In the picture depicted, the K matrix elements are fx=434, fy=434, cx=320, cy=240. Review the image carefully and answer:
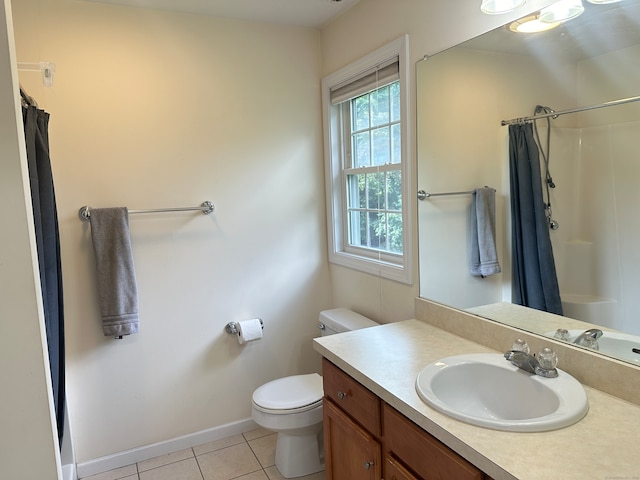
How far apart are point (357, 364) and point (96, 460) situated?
1.72m

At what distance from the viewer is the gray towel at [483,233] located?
1739mm

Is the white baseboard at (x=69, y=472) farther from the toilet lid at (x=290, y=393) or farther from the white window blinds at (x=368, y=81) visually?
the white window blinds at (x=368, y=81)

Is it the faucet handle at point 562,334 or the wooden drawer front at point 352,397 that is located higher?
the faucet handle at point 562,334

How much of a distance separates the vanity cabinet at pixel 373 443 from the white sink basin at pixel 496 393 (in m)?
0.11

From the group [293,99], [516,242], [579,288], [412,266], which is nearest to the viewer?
[579,288]

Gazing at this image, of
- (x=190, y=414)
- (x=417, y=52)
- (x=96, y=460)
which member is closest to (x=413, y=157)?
(x=417, y=52)

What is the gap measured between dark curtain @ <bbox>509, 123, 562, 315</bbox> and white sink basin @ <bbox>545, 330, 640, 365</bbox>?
6.6 inches

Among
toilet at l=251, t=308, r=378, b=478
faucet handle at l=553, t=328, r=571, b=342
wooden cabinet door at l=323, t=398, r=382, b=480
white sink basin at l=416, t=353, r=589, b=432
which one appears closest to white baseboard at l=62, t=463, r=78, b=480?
toilet at l=251, t=308, r=378, b=478

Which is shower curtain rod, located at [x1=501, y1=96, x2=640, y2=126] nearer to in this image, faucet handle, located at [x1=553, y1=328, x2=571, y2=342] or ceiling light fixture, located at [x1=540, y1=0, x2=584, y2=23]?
ceiling light fixture, located at [x1=540, y1=0, x2=584, y2=23]

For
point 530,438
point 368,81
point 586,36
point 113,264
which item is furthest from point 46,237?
point 586,36

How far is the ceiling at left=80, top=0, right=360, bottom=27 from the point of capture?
2234 millimetres

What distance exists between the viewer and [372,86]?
2.28 metres

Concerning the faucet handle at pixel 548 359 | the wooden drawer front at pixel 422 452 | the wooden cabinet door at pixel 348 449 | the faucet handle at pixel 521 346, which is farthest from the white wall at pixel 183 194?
the faucet handle at pixel 548 359

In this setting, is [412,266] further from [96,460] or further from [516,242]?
[96,460]
